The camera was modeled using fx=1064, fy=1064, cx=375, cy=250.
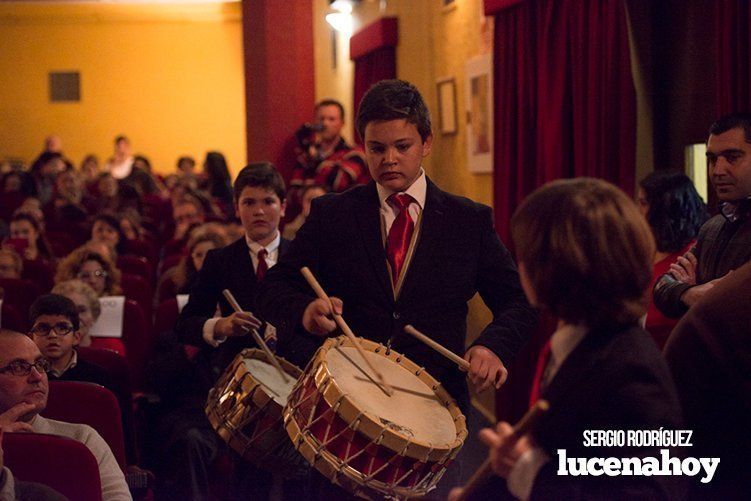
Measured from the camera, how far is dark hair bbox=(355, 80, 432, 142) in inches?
103

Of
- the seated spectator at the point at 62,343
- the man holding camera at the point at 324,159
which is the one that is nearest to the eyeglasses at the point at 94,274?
the man holding camera at the point at 324,159

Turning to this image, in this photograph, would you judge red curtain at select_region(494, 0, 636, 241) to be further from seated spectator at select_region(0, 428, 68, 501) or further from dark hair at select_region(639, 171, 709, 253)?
seated spectator at select_region(0, 428, 68, 501)

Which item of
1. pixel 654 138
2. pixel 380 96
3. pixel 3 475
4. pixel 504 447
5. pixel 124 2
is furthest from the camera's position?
pixel 124 2

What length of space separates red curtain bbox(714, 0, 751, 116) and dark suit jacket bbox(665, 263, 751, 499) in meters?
2.28

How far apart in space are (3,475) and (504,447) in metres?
1.34

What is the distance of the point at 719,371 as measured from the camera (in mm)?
1499

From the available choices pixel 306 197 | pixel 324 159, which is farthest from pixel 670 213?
pixel 324 159

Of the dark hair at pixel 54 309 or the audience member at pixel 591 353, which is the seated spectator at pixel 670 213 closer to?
the dark hair at pixel 54 309

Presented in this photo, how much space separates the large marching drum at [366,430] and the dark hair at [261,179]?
1488 mm

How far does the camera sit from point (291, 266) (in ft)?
8.94

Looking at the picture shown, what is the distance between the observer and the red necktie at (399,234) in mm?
2637

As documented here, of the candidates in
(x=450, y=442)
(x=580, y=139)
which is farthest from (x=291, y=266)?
(x=580, y=139)

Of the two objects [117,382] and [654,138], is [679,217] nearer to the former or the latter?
[654,138]

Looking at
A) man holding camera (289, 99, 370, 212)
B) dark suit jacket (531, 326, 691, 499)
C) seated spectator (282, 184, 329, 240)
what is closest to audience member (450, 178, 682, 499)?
dark suit jacket (531, 326, 691, 499)
